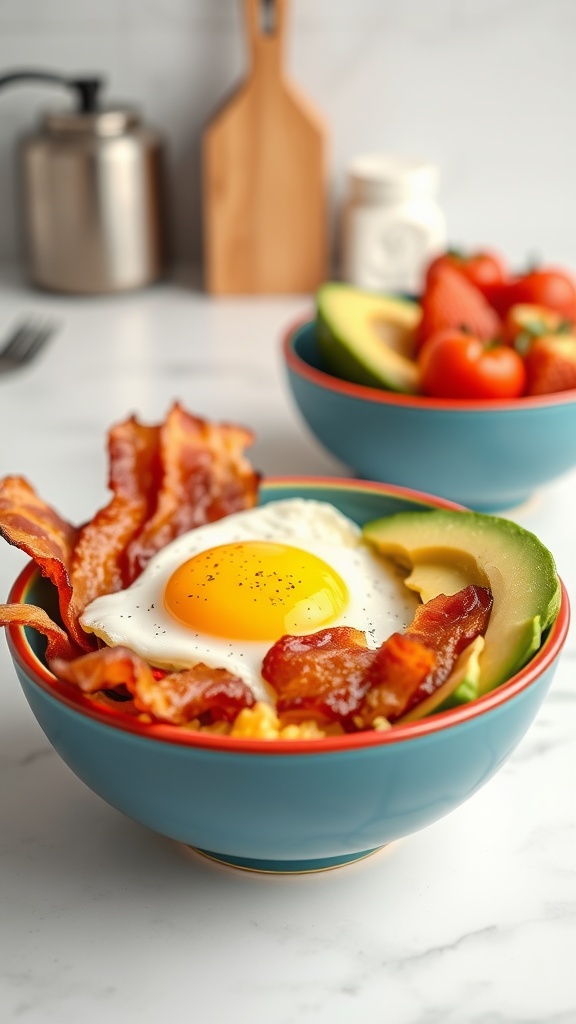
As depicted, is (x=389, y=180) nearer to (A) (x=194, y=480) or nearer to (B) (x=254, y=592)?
(A) (x=194, y=480)

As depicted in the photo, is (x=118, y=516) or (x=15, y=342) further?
(x=15, y=342)

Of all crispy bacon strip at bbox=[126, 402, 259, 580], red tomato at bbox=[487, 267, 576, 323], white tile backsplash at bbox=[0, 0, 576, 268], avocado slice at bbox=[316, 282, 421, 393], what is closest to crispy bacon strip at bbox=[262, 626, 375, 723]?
crispy bacon strip at bbox=[126, 402, 259, 580]

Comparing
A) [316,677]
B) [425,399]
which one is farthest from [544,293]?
[316,677]

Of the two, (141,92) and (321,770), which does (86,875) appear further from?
(141,92)

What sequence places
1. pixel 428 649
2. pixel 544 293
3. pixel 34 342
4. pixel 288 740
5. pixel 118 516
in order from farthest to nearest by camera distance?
pixel 34 342 → pixel 544 293 → pixel 118 516 → pixel 428 649 → pixel 288 740

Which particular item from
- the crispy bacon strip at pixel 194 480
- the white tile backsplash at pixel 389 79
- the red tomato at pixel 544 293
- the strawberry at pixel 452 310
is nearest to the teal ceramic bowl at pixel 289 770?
the crispy bacon strip at pixel 194 480

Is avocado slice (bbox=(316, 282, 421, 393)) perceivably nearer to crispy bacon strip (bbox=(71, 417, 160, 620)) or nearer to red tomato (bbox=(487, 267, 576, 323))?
red tomato (bbox=(487, 267, 576, 323))
